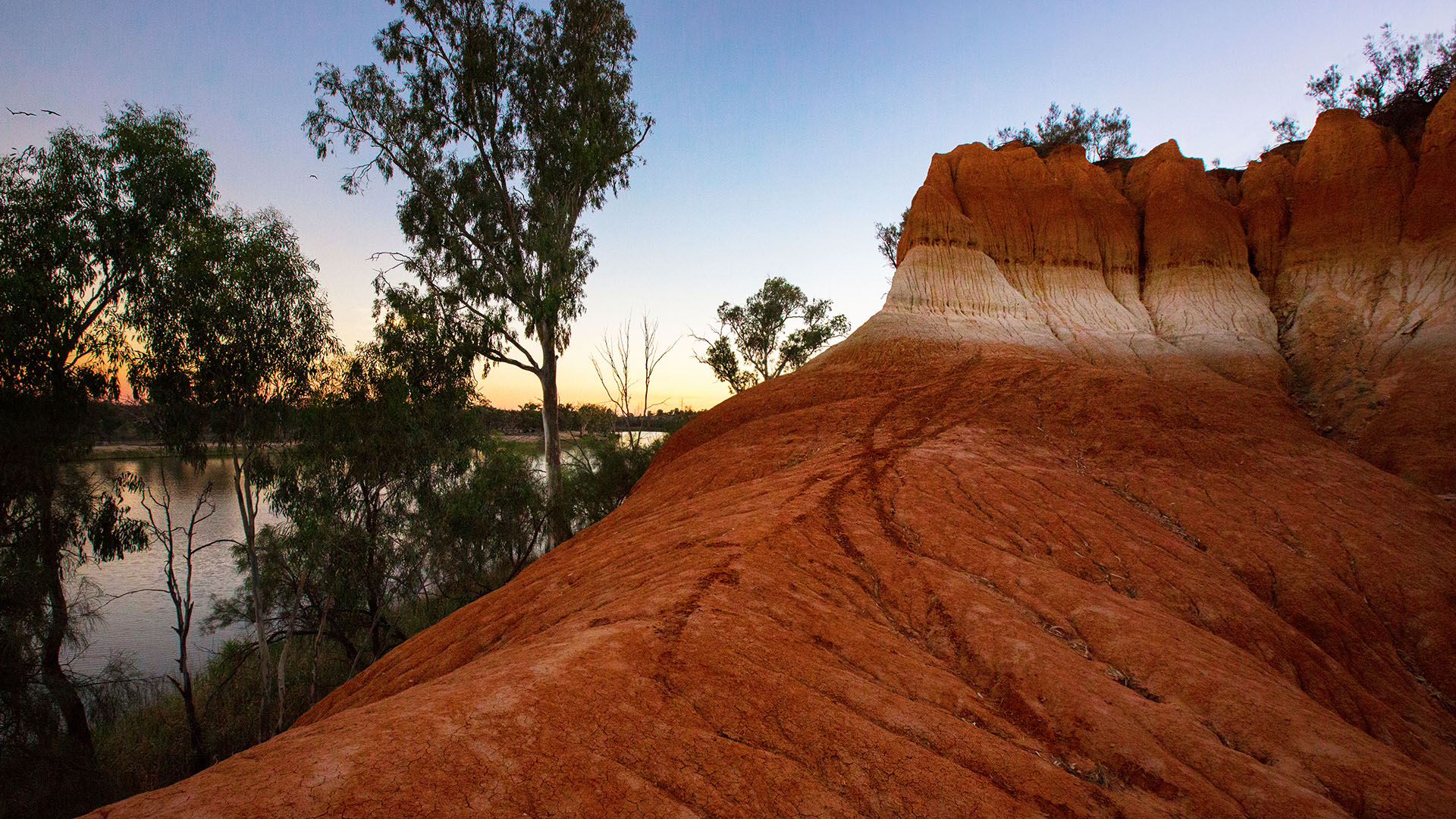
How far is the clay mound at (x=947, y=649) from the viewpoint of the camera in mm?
3227

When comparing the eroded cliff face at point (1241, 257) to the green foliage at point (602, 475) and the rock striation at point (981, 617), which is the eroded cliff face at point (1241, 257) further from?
the green foliage at point (602, 475)

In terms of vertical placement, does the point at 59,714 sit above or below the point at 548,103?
below

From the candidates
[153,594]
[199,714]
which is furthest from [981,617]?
[153,594]

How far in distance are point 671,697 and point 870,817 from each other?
4.19 ft

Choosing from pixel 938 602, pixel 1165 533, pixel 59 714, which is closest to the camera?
pixel 938 602

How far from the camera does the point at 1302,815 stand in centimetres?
404

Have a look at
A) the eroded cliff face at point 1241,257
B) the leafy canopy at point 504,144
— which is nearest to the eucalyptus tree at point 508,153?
the leafy canopy at point 504,144

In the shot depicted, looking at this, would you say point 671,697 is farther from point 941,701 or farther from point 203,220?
point 203,220

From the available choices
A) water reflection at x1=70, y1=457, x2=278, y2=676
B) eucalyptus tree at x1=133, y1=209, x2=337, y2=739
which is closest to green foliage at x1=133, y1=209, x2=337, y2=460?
eucalyptus tree at x1=133, y1=209, x2=337, y2=739

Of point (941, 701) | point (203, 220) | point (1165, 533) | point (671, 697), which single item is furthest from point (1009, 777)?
point (203, 220)

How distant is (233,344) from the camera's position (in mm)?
11469

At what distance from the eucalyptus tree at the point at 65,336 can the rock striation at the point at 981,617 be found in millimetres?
7771

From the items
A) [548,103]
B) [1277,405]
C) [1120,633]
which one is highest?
[548,103]

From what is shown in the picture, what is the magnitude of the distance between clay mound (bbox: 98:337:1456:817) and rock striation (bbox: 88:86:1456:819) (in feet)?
0.10
